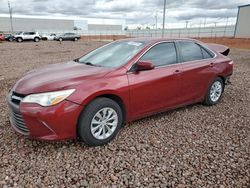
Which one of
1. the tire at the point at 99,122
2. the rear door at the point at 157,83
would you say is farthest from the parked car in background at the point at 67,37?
the tire at the point at 99,122

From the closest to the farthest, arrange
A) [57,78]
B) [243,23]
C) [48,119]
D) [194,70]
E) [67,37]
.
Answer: [48,119]
[57,78]
[194,70]
[243,23]
[67,37]

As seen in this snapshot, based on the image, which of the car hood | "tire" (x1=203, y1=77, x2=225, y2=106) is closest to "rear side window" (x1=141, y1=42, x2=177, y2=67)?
the car hood

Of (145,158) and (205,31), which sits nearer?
(145,158)

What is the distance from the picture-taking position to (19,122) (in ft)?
9.66

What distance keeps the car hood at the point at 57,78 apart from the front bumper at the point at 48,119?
222 millimetres

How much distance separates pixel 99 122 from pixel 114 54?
4.31ft

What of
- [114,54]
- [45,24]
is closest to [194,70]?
[114,54]

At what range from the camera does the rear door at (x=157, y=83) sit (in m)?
3.46

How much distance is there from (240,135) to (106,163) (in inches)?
89.4

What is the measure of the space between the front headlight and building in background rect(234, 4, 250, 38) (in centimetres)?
3792

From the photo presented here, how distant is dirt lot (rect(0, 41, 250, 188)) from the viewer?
2.57 m

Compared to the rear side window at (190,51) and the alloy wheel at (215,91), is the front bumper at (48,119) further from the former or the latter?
the alloy wheel at (215,91)

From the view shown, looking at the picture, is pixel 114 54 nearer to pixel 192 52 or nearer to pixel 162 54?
pixel 162 54

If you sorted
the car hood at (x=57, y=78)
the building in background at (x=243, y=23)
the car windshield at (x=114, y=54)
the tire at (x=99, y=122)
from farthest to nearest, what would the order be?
the building in background at (x=243, y=23) < the car windshield at (x=114, y=54) < the tire at (x=99, y=122) < the car hood at (x=57, y=78)
